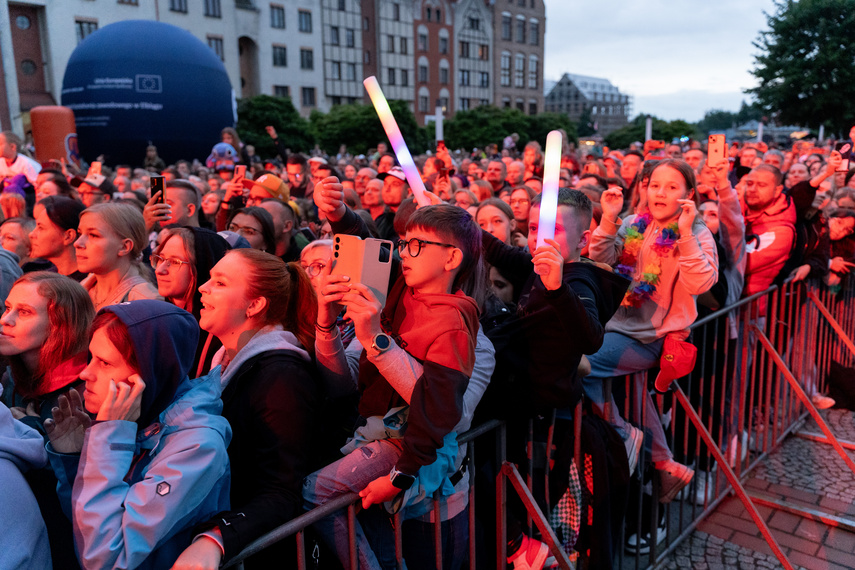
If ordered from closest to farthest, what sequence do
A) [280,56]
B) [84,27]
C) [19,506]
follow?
[19,506]
[84,27]
[280,56]

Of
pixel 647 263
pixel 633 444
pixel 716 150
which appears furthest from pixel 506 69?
pixel 633 444

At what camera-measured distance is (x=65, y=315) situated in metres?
2.59

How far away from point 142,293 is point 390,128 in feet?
6.17

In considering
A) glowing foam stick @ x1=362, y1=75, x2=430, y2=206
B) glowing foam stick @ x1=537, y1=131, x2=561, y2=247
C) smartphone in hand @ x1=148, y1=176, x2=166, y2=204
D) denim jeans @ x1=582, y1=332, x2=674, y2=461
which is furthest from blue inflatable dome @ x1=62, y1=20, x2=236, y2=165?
glowing foam stick @ x1=537, y1=131, x2=561, y2=247

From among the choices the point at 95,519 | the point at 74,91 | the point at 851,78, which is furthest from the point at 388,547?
the point at 851,78

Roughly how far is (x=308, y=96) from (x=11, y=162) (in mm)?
43740

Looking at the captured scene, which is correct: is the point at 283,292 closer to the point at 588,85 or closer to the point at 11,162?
the point at 11,162

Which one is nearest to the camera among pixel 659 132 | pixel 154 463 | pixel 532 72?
pixel 154 463

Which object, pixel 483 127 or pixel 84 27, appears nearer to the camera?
pixel 84 27

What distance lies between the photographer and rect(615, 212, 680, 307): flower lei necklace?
145 inches

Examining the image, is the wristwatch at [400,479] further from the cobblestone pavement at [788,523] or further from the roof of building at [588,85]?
the roof of building at [588,85]

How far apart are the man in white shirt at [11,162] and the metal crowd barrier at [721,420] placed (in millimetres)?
7775

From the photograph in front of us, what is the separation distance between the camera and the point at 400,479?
2100 mm

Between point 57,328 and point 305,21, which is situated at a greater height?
point 305,21
